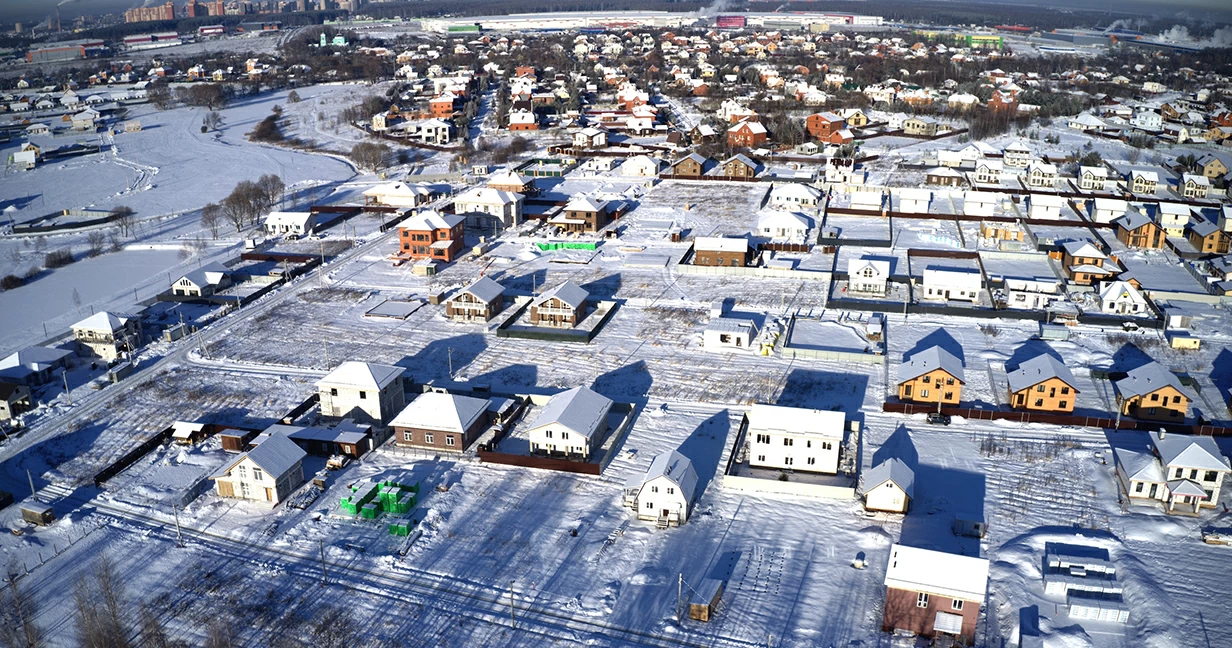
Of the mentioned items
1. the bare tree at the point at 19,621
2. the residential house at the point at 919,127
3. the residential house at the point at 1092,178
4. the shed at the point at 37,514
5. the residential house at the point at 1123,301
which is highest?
the residential house at the point at 919,127

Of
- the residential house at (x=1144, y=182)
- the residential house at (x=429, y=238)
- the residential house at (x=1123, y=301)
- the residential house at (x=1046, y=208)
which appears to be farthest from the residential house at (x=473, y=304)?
the residential house at (x=1144, y=182)

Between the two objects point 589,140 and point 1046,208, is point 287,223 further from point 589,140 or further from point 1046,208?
point 1046,208

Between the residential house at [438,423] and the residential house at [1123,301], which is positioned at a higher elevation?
the residential house at [1123,301]

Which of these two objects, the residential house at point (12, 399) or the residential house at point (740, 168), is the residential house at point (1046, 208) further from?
the residential house at point (12, 399)

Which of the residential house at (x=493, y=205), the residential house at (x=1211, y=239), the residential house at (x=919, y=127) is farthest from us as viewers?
the residential house at (x=919, y=127)

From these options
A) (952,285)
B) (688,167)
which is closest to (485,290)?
(952,285)

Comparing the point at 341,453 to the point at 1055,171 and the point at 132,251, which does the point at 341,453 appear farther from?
the point at 1055,171

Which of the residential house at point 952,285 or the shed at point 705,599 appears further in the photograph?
the residential house at point 952,285

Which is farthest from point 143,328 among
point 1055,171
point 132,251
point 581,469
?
point 1055,171
